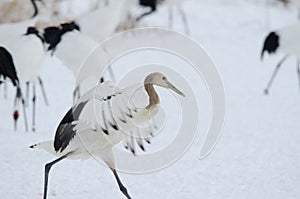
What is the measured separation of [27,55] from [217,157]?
1.46 metres

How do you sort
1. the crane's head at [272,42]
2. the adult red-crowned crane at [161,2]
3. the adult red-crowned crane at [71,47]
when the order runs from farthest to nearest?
the adult red-crowned crane at [161,2] < the crane's head at [272,42] < the adult red-crowned crane at [71,47]

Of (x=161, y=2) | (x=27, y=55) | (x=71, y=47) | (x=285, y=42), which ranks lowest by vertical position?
(x=27, y=55)

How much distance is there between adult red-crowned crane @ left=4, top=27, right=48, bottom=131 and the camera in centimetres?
456

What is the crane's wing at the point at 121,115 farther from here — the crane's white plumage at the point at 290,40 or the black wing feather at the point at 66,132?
the crane's white plumage at the point at 290,40

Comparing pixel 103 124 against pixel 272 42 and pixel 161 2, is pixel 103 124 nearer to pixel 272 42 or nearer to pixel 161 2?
pixel 272 42

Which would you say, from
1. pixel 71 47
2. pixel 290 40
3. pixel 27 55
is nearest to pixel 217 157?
pixel 27 55

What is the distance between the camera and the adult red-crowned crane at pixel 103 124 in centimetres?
296

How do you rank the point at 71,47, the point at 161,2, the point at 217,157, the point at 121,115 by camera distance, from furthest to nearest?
the point at 161,2
the point at 71,47
the point at 217,157
the point at 121,115

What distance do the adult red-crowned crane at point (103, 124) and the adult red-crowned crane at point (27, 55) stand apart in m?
1.46

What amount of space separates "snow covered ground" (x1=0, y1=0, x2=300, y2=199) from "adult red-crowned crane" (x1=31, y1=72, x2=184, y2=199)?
30 cm

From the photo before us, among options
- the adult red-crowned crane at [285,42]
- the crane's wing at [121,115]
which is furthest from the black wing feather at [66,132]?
the adult red-crowned crane at [285,42]

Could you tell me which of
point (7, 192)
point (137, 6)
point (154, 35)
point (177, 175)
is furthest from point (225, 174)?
point (137, 6)

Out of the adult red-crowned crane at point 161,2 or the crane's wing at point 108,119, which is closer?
the crane's wing at point 108,119

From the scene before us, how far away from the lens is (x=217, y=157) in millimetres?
4027
